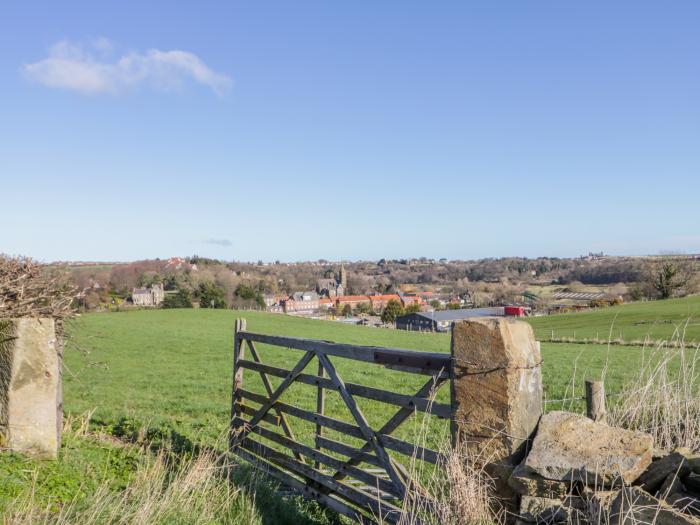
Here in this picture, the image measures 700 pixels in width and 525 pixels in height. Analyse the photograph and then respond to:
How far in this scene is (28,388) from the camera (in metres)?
6.42

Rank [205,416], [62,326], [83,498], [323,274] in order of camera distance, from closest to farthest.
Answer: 1. [83,498]
2. [62,326]
3. [205,416]
4. [323,274]

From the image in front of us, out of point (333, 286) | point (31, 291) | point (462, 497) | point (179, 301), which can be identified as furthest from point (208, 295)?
point (333, 286)

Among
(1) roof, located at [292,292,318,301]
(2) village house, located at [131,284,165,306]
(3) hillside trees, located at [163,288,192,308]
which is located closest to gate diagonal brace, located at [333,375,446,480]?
(3) hillside trees, located at [163,288,192,308]

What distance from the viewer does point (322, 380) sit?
6367mm

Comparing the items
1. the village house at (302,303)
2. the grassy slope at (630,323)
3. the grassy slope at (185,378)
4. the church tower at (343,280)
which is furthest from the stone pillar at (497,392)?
the church tower at (343,280)

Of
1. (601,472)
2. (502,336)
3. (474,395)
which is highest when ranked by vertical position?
(502,336)

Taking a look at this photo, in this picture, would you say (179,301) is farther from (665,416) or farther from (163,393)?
(665,416)

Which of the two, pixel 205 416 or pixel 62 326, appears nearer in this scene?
pixel 62 326

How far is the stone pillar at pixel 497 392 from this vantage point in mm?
4273

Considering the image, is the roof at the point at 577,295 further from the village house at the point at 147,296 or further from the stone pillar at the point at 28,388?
the stone pillar at the point at 28,388

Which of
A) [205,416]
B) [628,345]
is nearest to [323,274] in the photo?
[628,345]

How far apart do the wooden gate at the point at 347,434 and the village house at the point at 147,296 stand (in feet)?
194

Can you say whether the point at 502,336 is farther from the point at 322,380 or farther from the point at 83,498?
the point at 83,498

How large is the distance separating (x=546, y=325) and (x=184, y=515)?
4555cm
